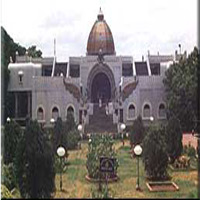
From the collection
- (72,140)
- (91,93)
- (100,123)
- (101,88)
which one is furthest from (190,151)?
(101,88)

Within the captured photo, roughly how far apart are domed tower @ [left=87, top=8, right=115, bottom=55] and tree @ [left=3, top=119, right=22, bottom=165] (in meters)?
19.2

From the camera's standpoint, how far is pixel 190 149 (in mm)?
19000

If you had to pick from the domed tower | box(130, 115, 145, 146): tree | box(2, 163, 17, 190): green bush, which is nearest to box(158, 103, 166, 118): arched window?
the domed tower

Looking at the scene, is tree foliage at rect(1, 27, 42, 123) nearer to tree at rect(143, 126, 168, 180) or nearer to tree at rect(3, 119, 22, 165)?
tree at rect(3, 119, 22, 165)

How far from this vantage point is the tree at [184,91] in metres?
26.8

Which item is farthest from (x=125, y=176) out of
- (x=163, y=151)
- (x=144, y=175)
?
(x=163, y=151)

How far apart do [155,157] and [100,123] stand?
15.8m

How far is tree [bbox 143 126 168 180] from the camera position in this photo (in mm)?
14734

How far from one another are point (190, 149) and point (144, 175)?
13.0 ft

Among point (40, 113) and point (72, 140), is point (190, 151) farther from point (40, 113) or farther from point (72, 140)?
point (40, 113)

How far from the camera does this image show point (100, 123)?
30422 mm

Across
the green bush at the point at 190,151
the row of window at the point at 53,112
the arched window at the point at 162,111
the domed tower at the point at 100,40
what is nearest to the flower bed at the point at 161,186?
the green bush at the point at 190,151

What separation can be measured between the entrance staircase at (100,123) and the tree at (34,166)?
680 inches

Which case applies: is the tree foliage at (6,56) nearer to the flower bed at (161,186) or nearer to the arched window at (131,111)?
the arched window at (131,111)
